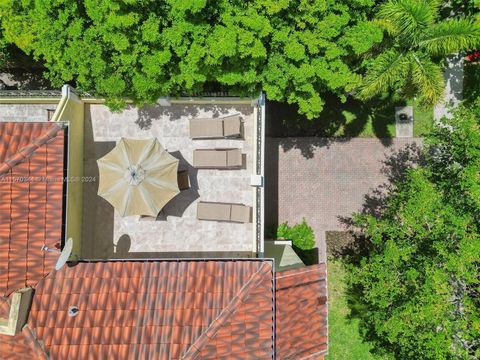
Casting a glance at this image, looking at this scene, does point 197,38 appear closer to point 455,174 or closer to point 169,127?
point 169,127

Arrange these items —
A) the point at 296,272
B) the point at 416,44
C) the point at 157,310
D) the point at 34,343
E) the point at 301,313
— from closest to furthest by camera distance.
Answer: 1. the point at 34,343
2. the point at 157,310
3. the point at 416,44
4. the point at 301,313
5. the point at 296,272

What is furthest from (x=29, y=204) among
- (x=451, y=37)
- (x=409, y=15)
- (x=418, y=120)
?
(x=418, y=120)

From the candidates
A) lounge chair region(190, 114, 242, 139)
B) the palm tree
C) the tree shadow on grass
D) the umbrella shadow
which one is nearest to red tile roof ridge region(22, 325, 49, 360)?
the umbrella shadow

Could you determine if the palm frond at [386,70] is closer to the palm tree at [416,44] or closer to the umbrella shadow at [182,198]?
the palm tree at [416,44]

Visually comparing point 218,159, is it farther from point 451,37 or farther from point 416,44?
point 451,37

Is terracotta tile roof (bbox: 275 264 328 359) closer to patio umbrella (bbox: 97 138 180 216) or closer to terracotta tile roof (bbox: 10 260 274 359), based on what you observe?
terracotta tile roof (bbox: 10 260 274 359)

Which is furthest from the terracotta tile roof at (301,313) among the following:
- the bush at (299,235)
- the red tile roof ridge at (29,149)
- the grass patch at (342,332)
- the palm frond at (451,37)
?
the red tile roof ridge at (29,149)
